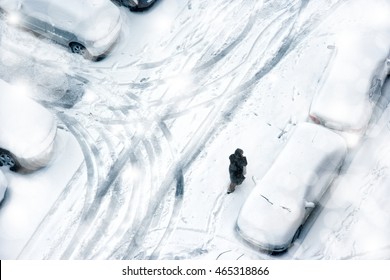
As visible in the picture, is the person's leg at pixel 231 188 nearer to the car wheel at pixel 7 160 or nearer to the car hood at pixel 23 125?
the car hood at pixel 23 125

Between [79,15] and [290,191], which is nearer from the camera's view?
[290,191]

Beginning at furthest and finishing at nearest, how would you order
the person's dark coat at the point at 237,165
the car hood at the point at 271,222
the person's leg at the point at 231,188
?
the person's leg at the point at 231,188, the person's dark coat at the point at 237,165, the car hood at the point at 271,222

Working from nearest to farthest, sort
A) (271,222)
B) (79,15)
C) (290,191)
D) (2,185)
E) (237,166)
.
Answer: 1. (271,222)
2. (290,191)
3. (237,166)
4. (2,185)
5. (79,15)

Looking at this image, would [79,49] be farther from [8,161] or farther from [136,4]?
[8,161]

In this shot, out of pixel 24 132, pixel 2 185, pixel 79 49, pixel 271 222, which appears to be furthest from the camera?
pixel 79 49

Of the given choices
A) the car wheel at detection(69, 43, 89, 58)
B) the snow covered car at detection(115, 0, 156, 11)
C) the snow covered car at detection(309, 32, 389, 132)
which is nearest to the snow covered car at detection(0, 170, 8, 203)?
the car wheel at detection(69, 43, 89, 58)

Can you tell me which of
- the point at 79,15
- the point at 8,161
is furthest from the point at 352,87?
the point at 8,161

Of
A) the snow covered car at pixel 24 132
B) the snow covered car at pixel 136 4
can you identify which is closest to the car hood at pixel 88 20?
the snow covered car at pixel 136 4
